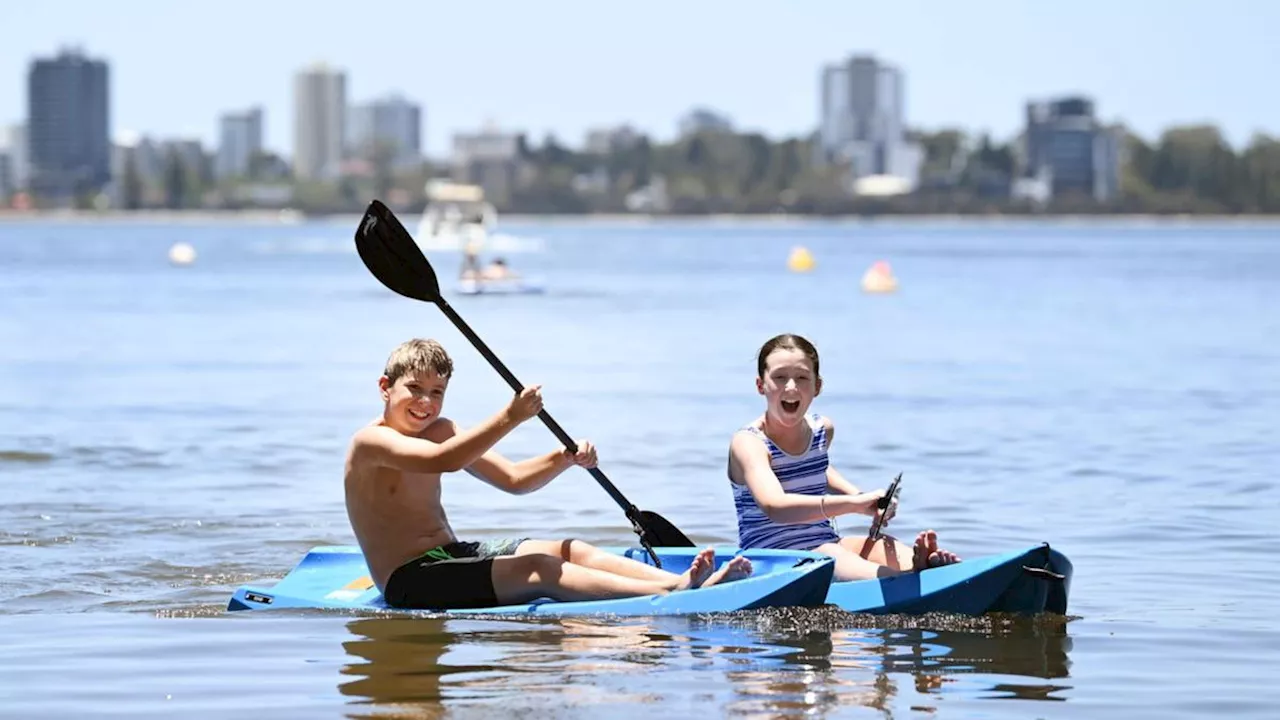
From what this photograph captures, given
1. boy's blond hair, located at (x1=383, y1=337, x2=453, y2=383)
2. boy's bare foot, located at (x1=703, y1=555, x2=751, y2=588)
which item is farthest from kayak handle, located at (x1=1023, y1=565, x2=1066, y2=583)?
boy's blond hair, located at (x1=383, y1=337, x2=453, y2=383)

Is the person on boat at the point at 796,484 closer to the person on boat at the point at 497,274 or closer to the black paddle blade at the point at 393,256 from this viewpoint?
the black paddle blade at the point at 393,256

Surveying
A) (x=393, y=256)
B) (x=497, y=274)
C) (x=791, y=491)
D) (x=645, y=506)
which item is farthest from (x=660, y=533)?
(x=497, y=274)

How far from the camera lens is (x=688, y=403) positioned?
68.8 feet

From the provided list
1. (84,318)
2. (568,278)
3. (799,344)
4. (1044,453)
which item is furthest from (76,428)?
(568,278)

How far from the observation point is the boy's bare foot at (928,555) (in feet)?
28.7

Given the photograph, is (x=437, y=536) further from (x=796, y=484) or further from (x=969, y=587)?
(x=969, y=587)

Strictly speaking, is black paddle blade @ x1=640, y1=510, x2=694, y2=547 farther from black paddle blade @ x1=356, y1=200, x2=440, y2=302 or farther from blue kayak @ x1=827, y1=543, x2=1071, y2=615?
black paddle blade @ x1=356, y1=200, x2=440, y2=302

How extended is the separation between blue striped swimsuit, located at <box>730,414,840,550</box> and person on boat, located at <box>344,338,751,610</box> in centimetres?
28

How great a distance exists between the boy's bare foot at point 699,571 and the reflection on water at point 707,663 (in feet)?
0.51

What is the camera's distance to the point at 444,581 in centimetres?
880

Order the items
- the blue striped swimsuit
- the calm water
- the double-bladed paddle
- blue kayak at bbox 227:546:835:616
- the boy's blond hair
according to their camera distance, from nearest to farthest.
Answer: the calm water, the boy's blond hair, blue kayak at bbox 227:546:835:616, the blue striped swimsuit, the double-bladed paddle

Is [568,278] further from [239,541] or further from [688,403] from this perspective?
[239,541]

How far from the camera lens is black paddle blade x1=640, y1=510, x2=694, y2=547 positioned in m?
9.79

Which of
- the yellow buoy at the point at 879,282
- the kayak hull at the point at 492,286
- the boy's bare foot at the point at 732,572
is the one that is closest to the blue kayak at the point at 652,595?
the boy's bare foot at the point at 732,572
